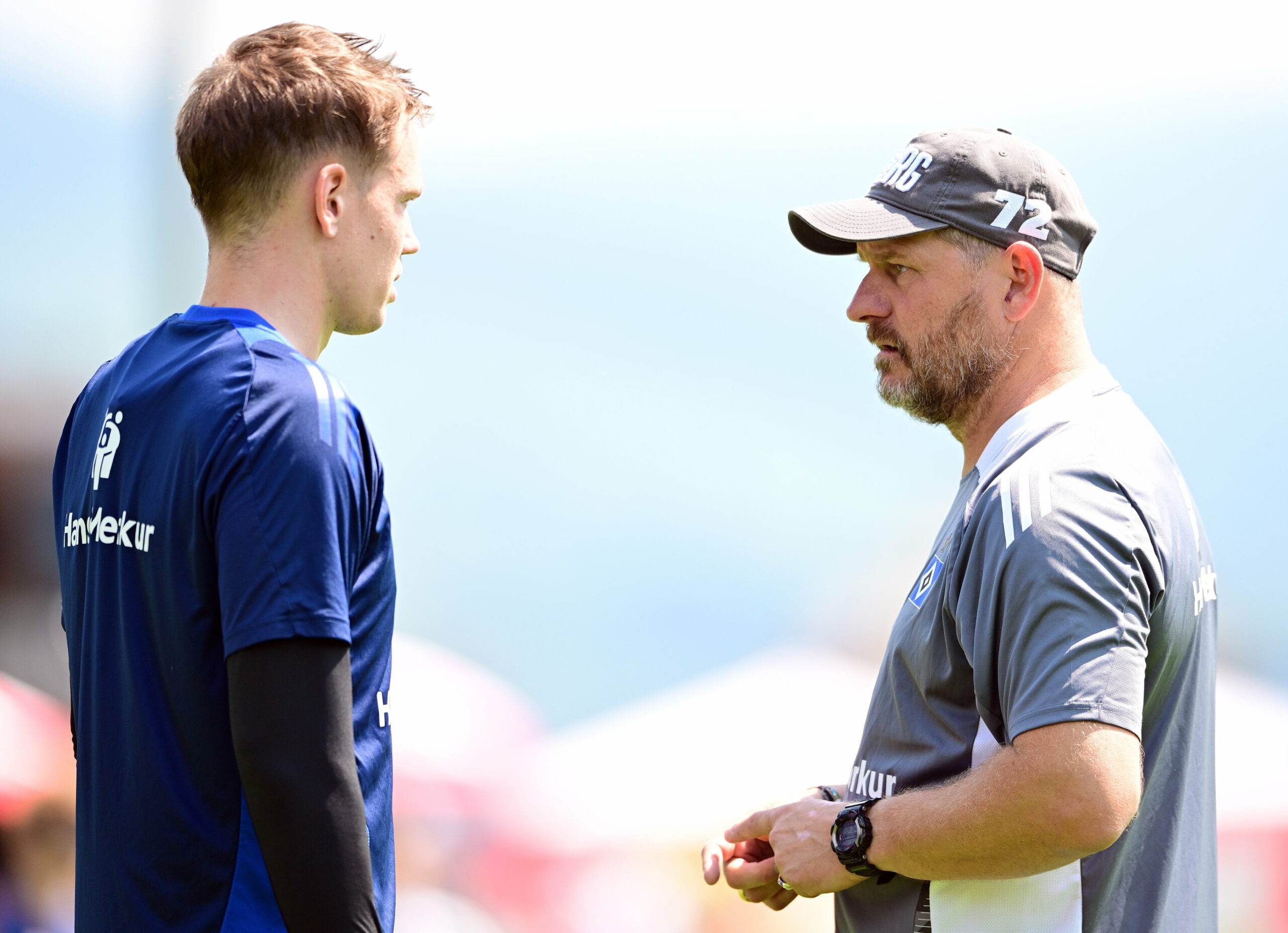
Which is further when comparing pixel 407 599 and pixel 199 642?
pixel 407 599

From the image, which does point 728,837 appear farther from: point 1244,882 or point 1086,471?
point 1244,882

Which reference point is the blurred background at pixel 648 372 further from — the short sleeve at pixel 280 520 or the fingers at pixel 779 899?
the short sleeve at pixel 280 520

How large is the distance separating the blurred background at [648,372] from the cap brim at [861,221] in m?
0.73

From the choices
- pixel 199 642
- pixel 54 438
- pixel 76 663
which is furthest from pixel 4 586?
pixel 199 642

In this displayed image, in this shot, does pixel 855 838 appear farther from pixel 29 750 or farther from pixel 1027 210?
pixel 29 750

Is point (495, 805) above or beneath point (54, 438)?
beneath

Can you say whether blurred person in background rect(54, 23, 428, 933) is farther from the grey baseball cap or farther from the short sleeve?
the grey baseball cap

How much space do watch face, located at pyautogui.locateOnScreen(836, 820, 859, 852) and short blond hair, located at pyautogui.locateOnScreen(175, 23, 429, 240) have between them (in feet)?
3.02

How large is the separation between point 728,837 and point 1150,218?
1.61 metres

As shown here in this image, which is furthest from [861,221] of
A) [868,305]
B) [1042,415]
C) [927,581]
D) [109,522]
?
[109,522]

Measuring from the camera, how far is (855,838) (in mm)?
1226

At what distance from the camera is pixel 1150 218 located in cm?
225

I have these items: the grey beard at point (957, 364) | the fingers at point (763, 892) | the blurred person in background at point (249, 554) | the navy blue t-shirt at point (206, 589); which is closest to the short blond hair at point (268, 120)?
the blurred person in background at point (249, 554)

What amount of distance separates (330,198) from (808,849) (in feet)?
3.02
